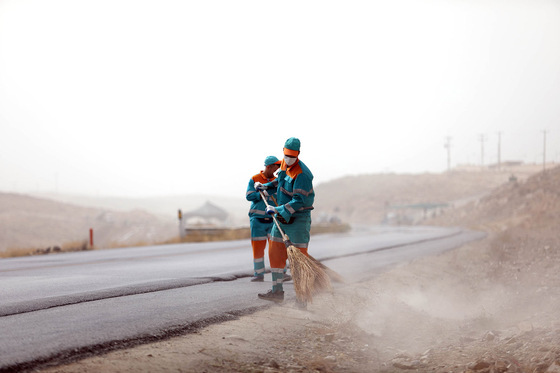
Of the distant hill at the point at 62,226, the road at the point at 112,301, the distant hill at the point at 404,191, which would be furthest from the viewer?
the distant hill at the point at 404,191

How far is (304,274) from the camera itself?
7.61 m

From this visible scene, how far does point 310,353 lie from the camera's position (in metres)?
6.16

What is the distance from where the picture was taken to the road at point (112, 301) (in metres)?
5.77

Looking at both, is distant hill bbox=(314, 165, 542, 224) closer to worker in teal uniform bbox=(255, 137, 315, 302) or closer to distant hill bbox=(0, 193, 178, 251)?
distant hill bbox=(0, 193, 178, 251)

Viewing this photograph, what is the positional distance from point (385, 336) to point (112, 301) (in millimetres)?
3748

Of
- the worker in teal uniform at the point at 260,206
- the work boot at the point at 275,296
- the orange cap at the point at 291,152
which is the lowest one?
the work boot at the point at 275,296

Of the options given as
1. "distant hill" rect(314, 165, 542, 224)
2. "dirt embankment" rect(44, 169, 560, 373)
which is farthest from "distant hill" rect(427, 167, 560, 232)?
"dirt embankment" rect(44, 169, 560, 373)

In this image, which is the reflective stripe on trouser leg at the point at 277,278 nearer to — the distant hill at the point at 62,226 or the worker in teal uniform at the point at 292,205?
the worker in teal uniform at the point at 292,205

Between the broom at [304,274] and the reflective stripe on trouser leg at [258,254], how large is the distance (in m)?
1.95

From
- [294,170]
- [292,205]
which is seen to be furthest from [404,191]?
[292,205]

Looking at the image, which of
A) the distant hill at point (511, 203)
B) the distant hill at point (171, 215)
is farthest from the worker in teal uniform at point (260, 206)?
the distant hill at point (511, 203)

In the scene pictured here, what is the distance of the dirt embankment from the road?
1.23 ft

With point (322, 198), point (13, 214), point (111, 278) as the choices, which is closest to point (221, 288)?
point (111, 278)

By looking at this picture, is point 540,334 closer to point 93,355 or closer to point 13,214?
point 93,355
